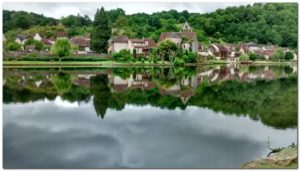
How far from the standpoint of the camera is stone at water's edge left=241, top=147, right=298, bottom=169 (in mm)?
4750

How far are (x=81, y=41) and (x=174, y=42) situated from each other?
22.5ft

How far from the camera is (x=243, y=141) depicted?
6.50 m

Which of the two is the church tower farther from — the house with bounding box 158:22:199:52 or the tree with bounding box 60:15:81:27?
the tree with bounding box 60:15:81:27

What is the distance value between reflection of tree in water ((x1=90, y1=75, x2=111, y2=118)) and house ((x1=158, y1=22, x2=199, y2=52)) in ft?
41.8

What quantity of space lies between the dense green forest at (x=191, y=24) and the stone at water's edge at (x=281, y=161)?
15709 millimetres

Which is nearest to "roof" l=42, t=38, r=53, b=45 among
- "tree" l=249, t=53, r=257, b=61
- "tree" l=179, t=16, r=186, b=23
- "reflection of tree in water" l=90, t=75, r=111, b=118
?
"tree" l=179, t=16, r=186, b=23

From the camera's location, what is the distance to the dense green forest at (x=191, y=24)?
902 inches

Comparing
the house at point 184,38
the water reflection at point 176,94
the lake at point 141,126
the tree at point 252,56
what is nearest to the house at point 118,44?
the house at point 184,38

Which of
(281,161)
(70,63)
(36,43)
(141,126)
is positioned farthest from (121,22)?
(281,161)

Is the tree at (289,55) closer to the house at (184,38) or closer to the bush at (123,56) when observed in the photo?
the house at (184,38)

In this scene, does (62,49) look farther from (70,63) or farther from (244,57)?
(244,57)

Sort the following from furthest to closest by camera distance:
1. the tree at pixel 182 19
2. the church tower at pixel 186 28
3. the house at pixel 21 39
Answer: the church tower at pixel 186 28 < the house at pixel 21 39 < the tree at pixel 182 19

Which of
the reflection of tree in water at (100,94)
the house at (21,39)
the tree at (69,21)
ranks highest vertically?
the tree at (69,21)

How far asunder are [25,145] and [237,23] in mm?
22049
